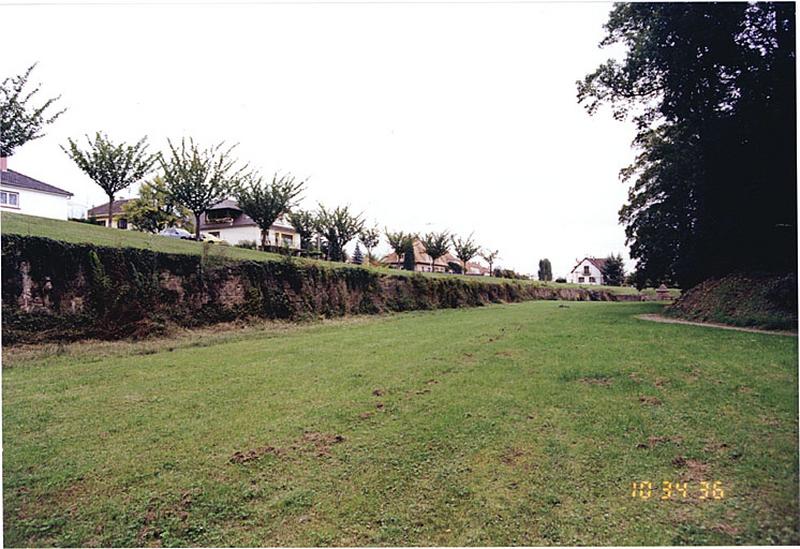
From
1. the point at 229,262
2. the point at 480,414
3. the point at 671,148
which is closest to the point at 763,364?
the point at 480,414

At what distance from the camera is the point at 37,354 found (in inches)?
168

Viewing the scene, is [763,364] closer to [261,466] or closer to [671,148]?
[671,148]

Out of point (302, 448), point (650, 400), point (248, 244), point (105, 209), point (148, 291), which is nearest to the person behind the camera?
point (302, 448)

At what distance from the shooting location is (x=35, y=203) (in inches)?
176

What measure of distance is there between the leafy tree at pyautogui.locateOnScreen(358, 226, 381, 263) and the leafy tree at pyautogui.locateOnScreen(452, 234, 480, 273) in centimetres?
337

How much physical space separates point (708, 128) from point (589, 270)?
210cm

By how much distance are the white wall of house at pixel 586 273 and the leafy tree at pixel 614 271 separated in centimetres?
9

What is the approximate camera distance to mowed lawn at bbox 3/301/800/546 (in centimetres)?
173

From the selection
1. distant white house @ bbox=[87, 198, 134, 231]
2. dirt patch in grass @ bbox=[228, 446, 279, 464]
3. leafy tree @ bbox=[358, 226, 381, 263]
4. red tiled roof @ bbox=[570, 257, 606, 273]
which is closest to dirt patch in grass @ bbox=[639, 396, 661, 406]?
dirt patch in grass @ bbox=[228, 446, 279, 464]

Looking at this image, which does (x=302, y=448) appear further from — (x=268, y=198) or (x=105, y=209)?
(x=268, y=198)

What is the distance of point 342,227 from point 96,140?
10.6 m

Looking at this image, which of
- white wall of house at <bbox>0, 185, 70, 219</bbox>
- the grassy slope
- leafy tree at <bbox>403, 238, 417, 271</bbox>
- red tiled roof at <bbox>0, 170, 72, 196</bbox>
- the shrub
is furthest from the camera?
leafy tree at <bbox>403, 238, 417, 271</bbox>

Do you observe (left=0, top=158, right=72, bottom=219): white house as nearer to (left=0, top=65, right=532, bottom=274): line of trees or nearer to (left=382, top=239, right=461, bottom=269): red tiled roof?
(left=0, top=65, right=532, bottom=274): line of trees

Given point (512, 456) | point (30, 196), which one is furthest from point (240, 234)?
point (512, 456)
